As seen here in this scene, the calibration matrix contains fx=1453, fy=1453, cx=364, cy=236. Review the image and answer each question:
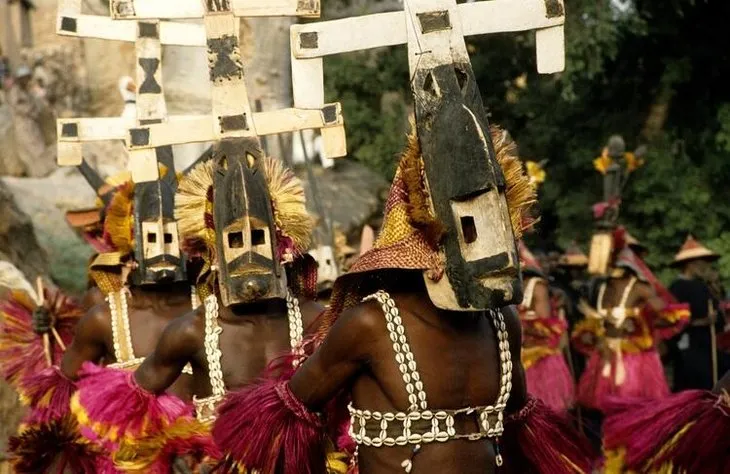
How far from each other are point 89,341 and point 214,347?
69.3 inches

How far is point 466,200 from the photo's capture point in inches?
174

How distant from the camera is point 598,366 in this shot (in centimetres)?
1187

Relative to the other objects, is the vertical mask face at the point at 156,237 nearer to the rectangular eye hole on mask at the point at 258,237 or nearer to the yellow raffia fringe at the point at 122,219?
the yellow raffia fringe at the point at 122,219

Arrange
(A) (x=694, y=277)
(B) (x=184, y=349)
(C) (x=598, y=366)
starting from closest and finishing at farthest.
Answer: (B) (x=184, y=349)
(C) (x=598, y=366)
(A) (x=694, y=277)

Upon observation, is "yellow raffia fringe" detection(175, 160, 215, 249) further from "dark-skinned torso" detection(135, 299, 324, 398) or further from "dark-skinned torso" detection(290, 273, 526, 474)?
"dark-skinned torso" detection(290, 273, 526, 474)

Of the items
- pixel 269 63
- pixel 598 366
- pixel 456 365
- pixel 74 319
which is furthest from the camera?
pixel 269 63

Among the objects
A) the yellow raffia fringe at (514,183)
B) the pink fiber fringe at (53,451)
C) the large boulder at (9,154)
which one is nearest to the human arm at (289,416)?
the yellow raffia fringe at (514,183)

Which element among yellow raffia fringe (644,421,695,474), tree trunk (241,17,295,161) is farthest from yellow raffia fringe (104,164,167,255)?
tree trunk (241,17,295,161)

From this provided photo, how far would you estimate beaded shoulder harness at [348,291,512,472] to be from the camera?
15.4 feet

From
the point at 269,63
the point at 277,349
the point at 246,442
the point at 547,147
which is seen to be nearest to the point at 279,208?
the point at 277,349

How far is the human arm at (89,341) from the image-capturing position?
7.53m

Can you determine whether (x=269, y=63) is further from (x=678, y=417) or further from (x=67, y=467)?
(x=678, y=417)

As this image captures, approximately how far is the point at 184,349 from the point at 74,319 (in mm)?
3185

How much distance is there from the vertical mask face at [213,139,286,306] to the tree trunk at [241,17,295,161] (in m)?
8.77
